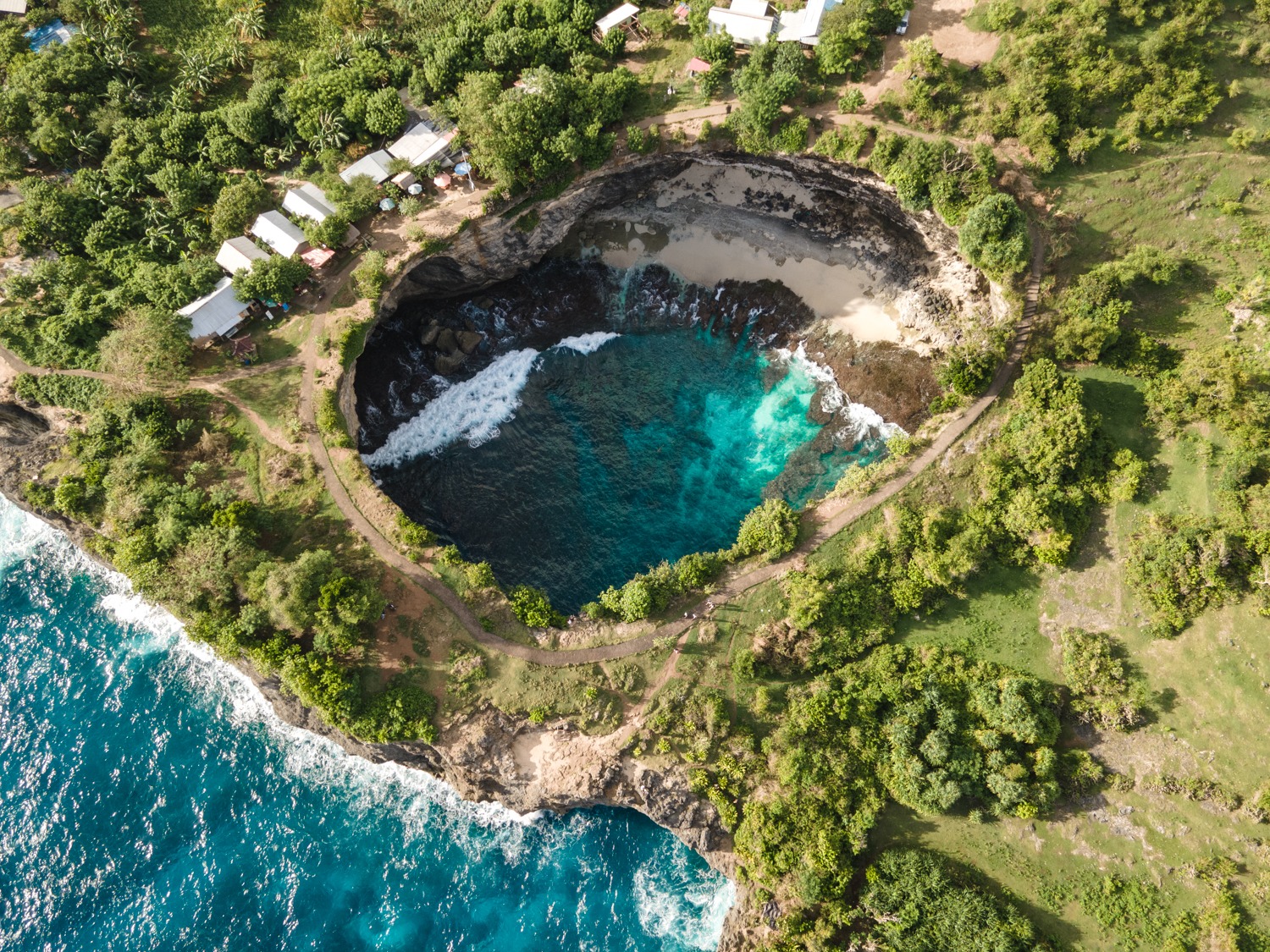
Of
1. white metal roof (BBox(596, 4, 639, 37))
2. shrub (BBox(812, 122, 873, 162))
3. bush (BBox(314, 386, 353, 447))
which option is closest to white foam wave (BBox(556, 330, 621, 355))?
bush (BBox(314, 386, 353, 447))

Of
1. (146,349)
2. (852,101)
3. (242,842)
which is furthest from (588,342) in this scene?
(242,842)

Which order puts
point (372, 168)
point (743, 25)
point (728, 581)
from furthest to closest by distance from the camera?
point (372, 168) → point (743, 25) → point (728, 581)

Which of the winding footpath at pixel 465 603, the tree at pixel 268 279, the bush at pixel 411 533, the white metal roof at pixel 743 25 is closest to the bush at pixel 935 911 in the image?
the winding footpath at pixel 465 603

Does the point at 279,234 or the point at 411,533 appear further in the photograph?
the point at 279,234

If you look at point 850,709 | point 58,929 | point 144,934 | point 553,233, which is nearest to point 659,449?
point 553,233

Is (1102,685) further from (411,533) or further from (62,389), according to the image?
(62,389)

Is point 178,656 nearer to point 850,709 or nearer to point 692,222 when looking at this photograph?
point 850,709

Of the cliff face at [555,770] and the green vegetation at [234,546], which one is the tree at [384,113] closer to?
the green vegetation at [234,546]

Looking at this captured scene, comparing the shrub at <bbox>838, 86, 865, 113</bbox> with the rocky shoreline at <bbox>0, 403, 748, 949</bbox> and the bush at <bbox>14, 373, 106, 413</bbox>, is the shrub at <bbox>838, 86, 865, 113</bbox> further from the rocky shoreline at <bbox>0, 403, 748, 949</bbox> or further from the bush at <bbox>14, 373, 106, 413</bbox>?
the bush at <bbox>14, 373, 106, 413</bbox>
